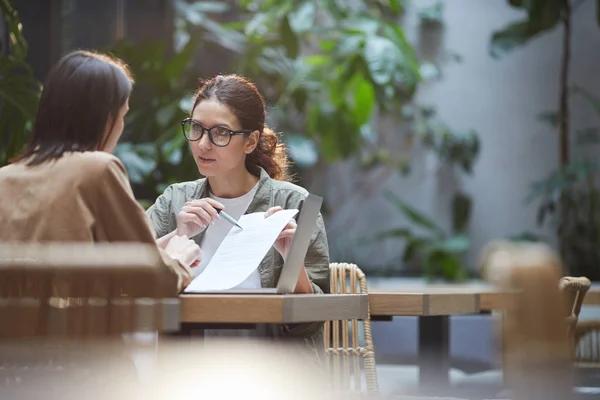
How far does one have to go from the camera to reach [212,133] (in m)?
2.40

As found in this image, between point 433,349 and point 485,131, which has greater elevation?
point 485,131

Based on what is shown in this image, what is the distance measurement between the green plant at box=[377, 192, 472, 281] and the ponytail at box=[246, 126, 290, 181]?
550 centimetres

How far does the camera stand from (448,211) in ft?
28.8

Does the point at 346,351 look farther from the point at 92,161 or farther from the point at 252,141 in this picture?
the point at 92,161

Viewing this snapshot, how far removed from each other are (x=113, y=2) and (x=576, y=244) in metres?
4.27

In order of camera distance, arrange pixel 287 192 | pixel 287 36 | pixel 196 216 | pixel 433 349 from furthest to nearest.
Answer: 1. pixel 287 36
2. pixel 433 349
3. pixel 287 192
4. pixel 196 216

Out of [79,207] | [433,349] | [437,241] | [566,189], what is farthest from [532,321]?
[437,241]

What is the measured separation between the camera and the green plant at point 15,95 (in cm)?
312

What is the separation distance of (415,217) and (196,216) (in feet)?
19.8

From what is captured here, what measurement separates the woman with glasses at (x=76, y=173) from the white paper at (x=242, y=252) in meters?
0.18

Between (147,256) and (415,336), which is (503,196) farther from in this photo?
(147,256)

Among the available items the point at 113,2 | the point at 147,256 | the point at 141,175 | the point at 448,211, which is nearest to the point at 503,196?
the point at 448,211

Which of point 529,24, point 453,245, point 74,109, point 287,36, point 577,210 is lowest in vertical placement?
point 453,245

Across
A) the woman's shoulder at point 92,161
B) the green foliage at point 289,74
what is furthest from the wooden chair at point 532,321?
the green foliage at point 289,74
